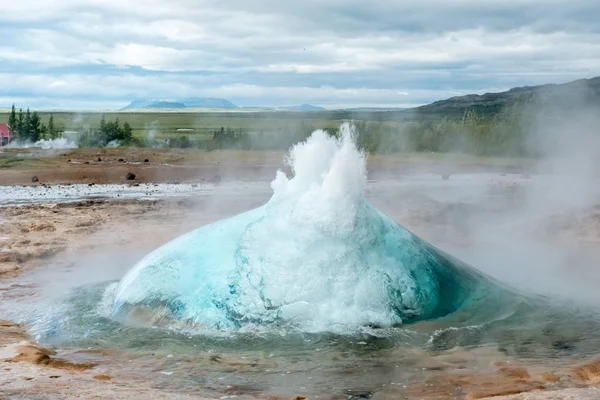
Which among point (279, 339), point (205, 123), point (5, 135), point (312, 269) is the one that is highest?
point (205, 123)

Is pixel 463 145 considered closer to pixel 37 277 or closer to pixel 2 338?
pixel 37 277

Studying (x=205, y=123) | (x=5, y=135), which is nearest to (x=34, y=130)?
(x=5, y=135)

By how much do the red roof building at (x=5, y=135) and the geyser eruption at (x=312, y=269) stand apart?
34.6 m

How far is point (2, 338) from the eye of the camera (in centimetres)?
596

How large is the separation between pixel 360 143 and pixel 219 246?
2325 cm

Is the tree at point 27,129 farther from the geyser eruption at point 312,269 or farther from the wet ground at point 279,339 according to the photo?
the geyser eruption at point 312,269

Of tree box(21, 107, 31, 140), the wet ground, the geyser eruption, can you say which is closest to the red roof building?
tree box(21, 107, 31, 140)

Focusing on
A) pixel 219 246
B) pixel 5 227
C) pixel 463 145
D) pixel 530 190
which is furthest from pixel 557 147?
pixel 219 246

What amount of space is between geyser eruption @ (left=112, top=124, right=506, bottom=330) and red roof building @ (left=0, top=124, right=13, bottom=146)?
114 feet

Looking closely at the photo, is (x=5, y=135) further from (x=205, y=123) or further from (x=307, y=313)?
(x=205, y=123)

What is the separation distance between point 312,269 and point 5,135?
38304 millimetres

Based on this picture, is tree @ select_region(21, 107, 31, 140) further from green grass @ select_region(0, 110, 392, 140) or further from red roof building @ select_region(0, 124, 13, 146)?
green grass @ select_region(0, 110, 392, 140)

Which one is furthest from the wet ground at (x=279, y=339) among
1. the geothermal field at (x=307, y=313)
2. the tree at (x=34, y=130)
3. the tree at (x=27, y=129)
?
the tree at (x=34, y=130)

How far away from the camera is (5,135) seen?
40.5 meters
